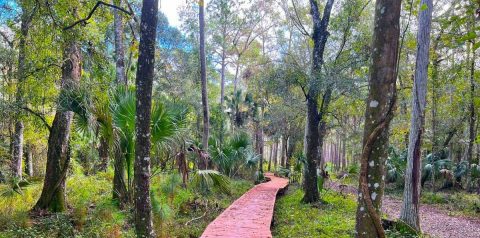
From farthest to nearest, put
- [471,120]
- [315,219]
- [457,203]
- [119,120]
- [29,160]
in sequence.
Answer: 1. [29,160]
2. [471,120]
3. [457,203]
4. [315,219]
5. [119,120]

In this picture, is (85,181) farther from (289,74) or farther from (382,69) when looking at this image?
(382,69)

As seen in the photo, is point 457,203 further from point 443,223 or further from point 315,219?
point 315,219

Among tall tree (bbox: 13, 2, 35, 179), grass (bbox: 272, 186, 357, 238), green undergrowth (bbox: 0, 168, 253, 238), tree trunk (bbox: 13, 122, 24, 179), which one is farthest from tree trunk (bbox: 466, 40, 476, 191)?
tree trunk (bbox: 13, 122, 24, 179)

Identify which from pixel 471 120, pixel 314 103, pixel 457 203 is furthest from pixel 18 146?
pixel 471 120

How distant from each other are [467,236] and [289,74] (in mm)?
6820

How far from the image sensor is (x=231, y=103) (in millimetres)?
29391

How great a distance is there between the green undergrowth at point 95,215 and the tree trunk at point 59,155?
1.29 feet

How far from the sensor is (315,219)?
9234 mm

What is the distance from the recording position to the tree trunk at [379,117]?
3.88 m

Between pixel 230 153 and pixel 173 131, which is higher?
pixel 173 131

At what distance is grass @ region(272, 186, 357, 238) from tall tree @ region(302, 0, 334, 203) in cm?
69

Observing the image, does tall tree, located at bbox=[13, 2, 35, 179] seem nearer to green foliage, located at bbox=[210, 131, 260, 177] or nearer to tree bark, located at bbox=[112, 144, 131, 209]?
tree bark, located at bbox=[112, 144, 131, 209]

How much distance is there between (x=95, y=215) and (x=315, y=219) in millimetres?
5314

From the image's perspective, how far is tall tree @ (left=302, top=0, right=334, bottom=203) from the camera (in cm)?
1109
